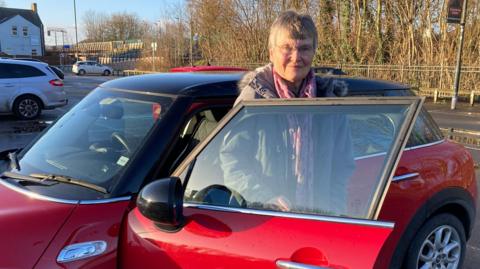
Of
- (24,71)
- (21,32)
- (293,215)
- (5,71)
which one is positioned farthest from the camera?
(21,32)

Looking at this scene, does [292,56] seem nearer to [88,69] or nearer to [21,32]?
[88,69]

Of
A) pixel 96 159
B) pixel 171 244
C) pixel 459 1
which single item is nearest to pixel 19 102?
pixel 96 159

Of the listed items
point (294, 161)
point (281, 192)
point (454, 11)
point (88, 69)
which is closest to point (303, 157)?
point (294, 161)

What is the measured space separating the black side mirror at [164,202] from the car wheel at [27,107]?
41.0 feet

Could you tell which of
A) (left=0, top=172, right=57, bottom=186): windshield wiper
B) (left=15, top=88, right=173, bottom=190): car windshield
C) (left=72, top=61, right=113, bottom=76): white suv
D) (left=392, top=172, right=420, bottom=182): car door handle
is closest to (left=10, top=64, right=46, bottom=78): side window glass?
(left=15, top=88, right=173, bottom=190): car windshield

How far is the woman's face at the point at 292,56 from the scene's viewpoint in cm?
218

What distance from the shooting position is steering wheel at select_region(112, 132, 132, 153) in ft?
7.74

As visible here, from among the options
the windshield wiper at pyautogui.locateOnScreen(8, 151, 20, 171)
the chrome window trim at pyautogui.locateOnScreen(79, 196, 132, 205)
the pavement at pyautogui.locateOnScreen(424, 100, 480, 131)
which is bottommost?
the pavement at pyautogui.locateOnScreen(424, 100, 480, 131)

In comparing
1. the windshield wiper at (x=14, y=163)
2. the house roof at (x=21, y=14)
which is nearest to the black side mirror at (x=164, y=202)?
the windshield wiper at (x=14, y=163)

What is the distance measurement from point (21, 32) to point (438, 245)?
8110 cm

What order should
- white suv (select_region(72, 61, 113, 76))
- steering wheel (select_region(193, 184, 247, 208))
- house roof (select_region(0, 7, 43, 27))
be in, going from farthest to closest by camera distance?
house roof (select_region(0, 7, 43, 27)) → white suv (select_region(72, 61, 113, 76)) → steering wheel (select_region(193, 184, 247, 208))

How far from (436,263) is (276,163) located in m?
1.69

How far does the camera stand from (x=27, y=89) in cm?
1278

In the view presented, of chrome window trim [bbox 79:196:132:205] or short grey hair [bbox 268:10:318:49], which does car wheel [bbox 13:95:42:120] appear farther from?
short grey hair [bbox 268:10:318:49]
